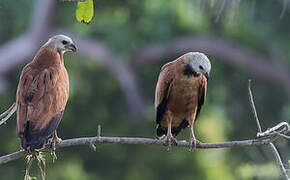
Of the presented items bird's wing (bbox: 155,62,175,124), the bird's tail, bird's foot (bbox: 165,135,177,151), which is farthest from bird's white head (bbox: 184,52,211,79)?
the bird's tail

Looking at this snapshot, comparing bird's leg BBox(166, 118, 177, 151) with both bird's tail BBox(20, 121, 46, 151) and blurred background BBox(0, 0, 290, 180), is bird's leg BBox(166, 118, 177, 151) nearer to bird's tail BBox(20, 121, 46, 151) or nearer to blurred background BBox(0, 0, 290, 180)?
bird's tail BBox(20, 121, 46, 151)

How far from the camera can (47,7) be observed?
63.5ft

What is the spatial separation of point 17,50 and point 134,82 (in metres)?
2.76

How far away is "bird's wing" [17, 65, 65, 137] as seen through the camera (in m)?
6.52

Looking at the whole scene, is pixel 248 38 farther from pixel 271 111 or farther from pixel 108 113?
pixel 108 113

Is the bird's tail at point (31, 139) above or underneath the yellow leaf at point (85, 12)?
underneath

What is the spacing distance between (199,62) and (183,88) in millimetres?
257

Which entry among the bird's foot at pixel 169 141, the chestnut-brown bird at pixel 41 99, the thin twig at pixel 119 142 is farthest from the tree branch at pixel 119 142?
the bird's foot at pixel 169 141

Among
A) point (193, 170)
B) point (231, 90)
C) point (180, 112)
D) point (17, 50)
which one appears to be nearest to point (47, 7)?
point (17, 50)

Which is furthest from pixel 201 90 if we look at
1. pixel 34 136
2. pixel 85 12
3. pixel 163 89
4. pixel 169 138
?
pixel 85 12

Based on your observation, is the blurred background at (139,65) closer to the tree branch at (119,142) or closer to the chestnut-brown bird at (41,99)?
the chestnut-brown bird at (41,99)

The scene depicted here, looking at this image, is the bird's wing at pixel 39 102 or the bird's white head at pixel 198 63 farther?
the bird's white head at pixel 198 63

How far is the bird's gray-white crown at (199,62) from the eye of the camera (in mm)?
7156

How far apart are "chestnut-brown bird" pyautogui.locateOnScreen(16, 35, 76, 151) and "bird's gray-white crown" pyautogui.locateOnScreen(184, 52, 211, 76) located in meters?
1.06
